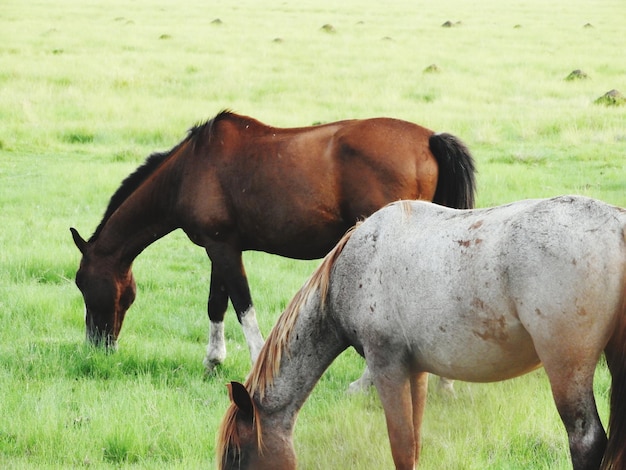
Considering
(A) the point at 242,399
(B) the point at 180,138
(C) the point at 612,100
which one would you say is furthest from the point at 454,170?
(C) the point at 612,100

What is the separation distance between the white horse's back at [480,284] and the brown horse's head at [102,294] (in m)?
3.20

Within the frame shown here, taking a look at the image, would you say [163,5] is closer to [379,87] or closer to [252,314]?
[379,87]

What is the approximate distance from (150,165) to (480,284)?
3987 millimetres

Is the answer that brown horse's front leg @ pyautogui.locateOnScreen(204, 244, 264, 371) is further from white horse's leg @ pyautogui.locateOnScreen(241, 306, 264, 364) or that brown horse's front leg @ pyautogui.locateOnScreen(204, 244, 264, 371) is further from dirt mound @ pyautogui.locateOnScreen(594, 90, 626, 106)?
dirt mound @ pyautogui.locateOnScreen(594, 90, 626, 106)

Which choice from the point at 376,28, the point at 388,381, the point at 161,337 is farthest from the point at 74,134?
the point at 376,28

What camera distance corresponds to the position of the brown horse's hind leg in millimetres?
3285

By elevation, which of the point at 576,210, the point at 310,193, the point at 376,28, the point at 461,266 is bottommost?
the point at 376,28

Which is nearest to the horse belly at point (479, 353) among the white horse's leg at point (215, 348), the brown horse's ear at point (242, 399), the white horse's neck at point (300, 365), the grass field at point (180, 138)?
the white horse's neck at point (300, 365)

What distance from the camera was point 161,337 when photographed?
23.0 feet

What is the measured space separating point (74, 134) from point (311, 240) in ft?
36.1

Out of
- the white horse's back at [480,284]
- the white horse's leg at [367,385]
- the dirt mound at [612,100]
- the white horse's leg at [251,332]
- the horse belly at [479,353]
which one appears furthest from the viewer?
the dirt mound at [612,100]

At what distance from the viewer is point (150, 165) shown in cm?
683

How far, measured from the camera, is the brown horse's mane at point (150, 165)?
6578 millimetres

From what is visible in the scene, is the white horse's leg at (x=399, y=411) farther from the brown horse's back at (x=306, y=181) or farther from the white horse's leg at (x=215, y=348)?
the white horse's leg at (x=215, y=348)
